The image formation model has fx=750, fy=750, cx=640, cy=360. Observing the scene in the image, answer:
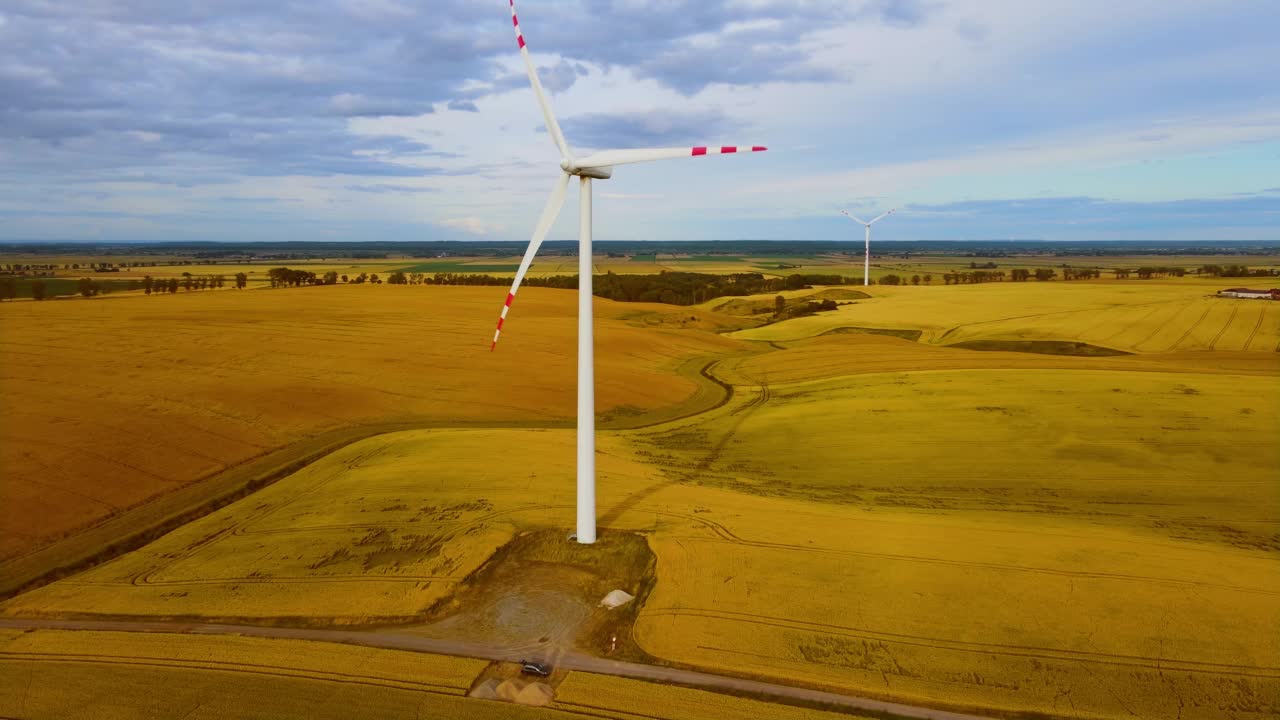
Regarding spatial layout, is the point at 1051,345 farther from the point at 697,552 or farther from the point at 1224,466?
the point at 697,552

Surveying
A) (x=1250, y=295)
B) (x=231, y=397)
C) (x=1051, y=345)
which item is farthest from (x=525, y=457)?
(x=1250, y=295)

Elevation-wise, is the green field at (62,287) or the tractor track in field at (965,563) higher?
the green field at (62,287)

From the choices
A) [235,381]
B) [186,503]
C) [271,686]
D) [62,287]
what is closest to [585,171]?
[271,686]

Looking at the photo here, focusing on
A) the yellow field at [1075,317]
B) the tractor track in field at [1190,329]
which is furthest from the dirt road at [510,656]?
the tractor track in field at [1190,329]

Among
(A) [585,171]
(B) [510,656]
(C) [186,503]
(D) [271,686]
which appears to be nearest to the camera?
(D) [271,686]

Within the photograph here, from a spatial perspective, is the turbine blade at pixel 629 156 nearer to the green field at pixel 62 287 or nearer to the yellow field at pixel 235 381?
the yellow field at pixel 235 381

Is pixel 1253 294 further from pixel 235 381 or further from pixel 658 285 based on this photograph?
pixel 235 381
